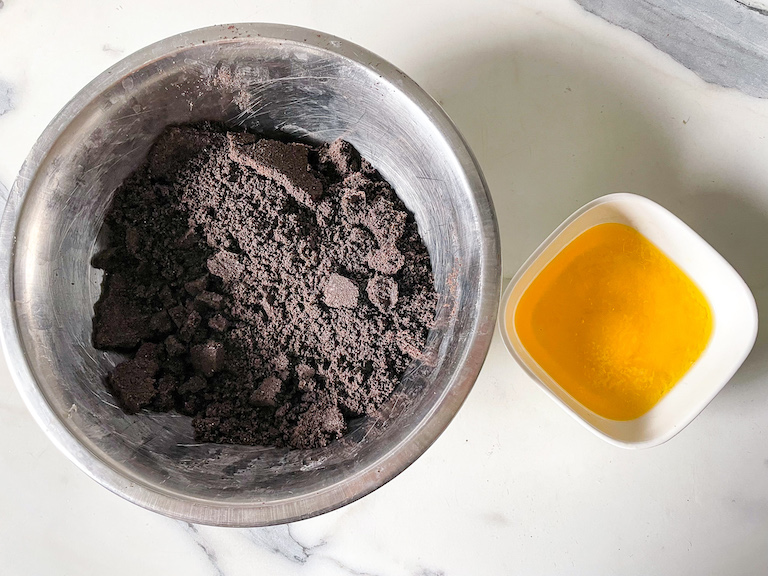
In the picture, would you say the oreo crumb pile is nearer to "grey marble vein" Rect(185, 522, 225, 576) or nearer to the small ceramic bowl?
the small ceramic bowl

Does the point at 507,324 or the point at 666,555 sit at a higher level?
the point at 507,324

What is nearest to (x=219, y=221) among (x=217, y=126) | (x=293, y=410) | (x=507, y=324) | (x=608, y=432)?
(x=217, y=126)

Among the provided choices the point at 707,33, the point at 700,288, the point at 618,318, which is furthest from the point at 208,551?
the point at 707,33

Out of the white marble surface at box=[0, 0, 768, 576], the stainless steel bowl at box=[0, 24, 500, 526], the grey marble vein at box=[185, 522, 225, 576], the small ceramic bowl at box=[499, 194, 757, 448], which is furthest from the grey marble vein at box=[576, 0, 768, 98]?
the grey marble vein at box=[185, 522, 225, 576]

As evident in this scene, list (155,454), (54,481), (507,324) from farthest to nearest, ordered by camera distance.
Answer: (54,481) < (507,324) < (155,454)

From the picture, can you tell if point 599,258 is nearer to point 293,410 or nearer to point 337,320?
point 337,320

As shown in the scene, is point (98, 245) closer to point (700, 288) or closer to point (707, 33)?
point (700, 288)
